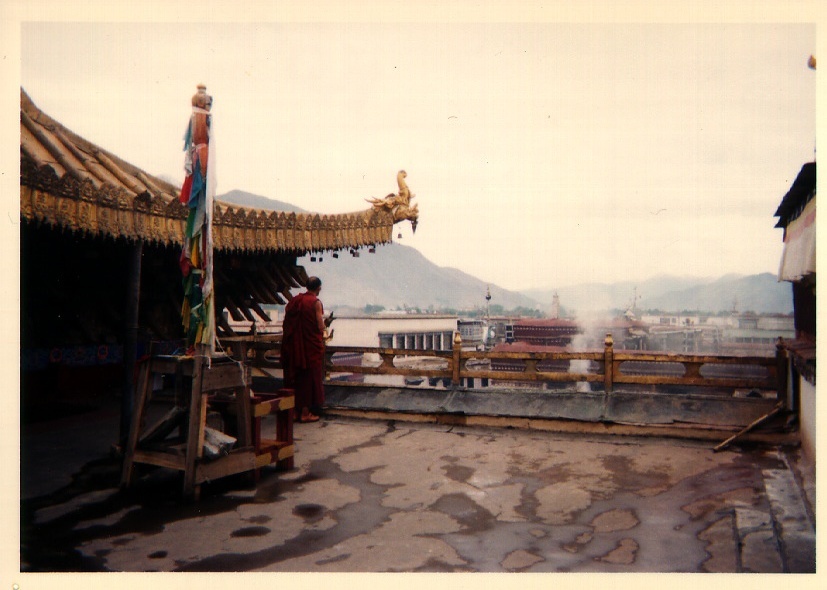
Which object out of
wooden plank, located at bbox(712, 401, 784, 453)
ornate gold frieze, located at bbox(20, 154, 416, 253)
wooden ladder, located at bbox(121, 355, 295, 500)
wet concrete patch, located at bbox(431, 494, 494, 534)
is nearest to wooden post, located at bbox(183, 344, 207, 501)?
wooden ladder, located at bbox(121, 355, 295, 500)

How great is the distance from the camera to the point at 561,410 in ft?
28.3

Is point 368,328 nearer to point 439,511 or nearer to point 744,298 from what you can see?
point 744,298

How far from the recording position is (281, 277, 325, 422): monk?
8.55 meters

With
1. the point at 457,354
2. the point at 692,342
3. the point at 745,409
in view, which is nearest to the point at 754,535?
the point at 745,409

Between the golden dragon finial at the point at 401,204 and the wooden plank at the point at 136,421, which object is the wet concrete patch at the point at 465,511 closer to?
the wooden plank at the point at 136,421

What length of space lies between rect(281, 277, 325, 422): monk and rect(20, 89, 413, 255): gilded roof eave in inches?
32.9

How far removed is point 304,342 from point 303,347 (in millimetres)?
68

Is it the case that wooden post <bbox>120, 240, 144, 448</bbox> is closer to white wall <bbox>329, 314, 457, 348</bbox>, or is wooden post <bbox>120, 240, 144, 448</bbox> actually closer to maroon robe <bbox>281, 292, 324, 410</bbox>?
maroon robe <bbox>281, 292, 324, 410</bbox>

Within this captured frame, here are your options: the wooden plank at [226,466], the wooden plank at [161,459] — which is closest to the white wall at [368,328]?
the wooden plank at [226,466]

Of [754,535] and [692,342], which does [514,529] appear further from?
[692,342]

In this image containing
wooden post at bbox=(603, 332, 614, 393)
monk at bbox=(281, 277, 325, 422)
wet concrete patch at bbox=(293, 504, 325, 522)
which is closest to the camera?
wet concrete patch at bbox=(293, 504, 325, 522)

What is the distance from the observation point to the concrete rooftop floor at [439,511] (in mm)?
4227

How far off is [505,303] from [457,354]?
577 feet

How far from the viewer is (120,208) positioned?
20.3ft
